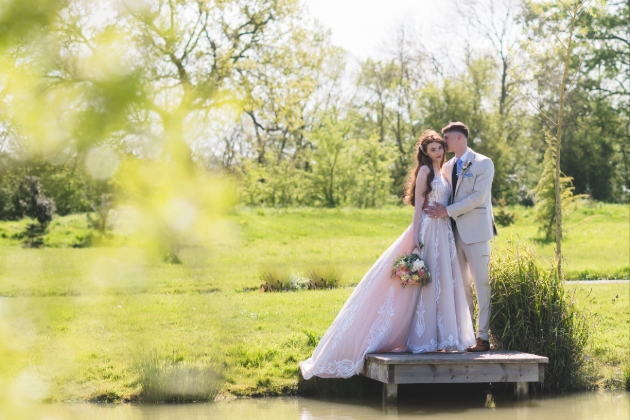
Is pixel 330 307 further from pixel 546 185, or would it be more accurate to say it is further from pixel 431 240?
pixel 546 185

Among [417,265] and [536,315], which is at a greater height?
[417,265]

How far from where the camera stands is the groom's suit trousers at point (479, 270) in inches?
301

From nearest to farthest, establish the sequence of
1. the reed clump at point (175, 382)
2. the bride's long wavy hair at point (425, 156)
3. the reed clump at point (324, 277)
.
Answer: the reed clump at point (175, 382), the bride's long wavy hair at point (425, 156), the reed clump at point (324, 277)

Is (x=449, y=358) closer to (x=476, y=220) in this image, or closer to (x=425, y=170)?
(x=476, y=220)

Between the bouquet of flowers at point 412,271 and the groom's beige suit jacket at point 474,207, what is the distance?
20.6 inches

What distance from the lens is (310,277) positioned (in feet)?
45.6

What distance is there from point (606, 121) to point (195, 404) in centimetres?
3563

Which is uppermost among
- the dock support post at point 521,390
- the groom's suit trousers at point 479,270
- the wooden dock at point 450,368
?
the groom's suit trousers at point 479,270

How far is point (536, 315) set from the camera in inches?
320

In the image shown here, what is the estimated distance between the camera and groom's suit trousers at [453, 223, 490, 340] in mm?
7633

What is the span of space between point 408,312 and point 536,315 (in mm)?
1501

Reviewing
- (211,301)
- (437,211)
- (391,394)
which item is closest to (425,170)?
(437,211)

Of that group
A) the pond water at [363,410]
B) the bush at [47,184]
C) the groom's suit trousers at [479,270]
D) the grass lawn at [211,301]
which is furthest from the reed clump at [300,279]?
the bush at [47,184]

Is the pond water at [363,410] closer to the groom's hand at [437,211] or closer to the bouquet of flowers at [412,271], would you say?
the bouquet of flowers at [412,271]
